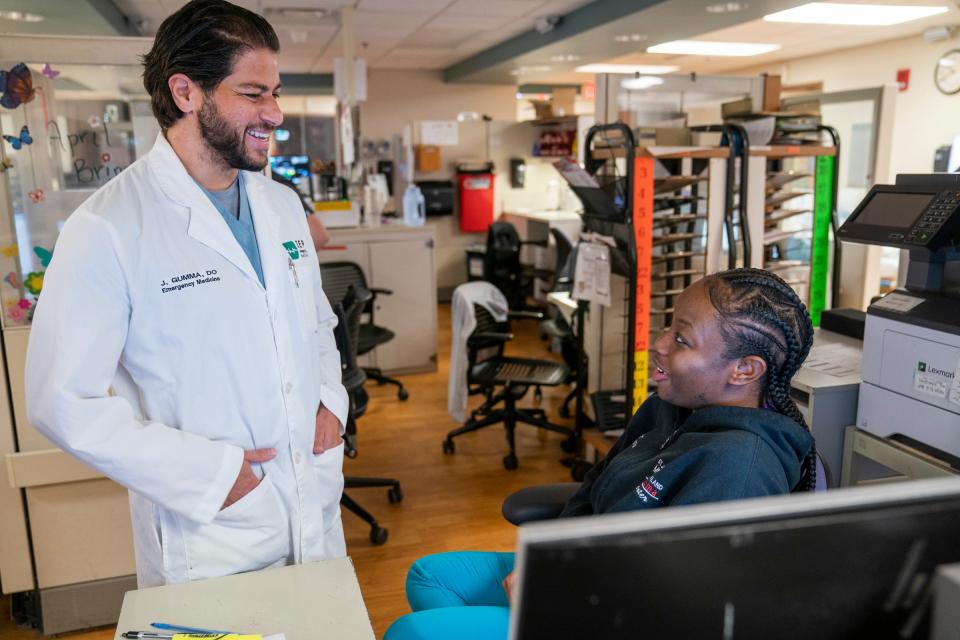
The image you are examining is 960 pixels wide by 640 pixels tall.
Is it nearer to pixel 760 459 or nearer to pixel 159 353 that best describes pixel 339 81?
pixel 159 353

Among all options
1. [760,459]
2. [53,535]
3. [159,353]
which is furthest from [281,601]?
[53,535]

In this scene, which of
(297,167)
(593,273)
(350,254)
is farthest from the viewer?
(297,167)

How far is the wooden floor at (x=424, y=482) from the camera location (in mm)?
2713

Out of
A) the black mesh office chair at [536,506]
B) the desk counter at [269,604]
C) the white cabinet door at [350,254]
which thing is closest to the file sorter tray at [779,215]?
the black mesh office chair at [536,506]

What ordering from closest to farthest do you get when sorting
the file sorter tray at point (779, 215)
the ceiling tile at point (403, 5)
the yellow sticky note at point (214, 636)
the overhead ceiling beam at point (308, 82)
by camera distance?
the yellow sticky note at point (214, 636) < the file sorter tray at point (779, 215) < the ceiling tile at point (403, 5) < the overhead ceiling beam at point (308, 82)

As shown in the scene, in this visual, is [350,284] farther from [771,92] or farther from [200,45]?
[200,45]

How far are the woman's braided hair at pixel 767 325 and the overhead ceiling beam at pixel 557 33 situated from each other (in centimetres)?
376

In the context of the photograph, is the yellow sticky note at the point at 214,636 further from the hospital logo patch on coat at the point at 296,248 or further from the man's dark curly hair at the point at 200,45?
the man's dark curly hair at the point at 200,45

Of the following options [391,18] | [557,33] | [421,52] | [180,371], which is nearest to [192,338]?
[180,371]

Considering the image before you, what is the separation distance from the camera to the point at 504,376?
3627mm

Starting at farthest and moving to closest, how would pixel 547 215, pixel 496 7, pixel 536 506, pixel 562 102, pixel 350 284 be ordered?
pixel 547 215, pixel 562 102, pixel 496 7, pixel 350 284, pixel 536 506

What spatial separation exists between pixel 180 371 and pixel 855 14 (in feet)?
20.0

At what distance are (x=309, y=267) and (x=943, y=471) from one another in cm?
159

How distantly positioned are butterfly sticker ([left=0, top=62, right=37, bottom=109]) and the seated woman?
1.89 meters
